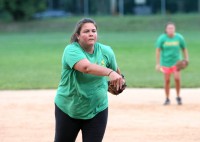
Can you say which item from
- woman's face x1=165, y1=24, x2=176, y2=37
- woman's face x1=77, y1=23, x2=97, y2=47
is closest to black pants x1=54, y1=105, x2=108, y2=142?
woman's face x1=77, y1=23, x2=97, y2=47

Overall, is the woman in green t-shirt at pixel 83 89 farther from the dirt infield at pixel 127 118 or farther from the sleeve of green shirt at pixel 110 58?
the dirt infield at pixel 127 118

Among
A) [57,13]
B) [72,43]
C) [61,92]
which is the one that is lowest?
[57,13]

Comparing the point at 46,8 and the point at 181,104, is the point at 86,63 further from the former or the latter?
the point at 46,8

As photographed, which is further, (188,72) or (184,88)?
(188,72)

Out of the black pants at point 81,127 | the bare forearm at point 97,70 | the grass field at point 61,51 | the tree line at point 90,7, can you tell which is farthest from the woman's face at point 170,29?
the tree line at point 90,7

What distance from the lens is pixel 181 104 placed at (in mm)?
14297

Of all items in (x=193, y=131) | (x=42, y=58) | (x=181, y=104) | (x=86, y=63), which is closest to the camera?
(x=86, y=63)

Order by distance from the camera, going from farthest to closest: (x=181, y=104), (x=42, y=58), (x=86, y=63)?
(x=42, y=58) < (x=181, y=104) < (x=86, y=63)

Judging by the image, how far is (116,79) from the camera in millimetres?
6262

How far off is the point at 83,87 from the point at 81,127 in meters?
0.46

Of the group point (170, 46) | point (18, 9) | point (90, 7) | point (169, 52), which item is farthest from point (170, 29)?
point (90, 7)

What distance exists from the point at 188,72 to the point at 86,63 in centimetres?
1695

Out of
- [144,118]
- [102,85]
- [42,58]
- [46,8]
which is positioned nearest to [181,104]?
[144,118]

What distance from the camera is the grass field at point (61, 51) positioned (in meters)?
20.4
